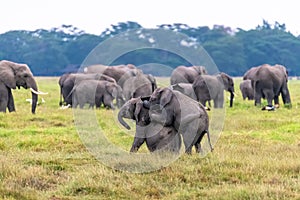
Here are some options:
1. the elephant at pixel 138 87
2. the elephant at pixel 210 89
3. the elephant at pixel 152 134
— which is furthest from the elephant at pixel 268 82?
the elephant at pixel 152 134

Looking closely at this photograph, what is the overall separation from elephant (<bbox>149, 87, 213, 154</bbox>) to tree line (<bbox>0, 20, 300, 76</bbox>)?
51.7 meters

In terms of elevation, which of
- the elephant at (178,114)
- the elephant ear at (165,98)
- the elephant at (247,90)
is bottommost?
the elephant at (247,90)

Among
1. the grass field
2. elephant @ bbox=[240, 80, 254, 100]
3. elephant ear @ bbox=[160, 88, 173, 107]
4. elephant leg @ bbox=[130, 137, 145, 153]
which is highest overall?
elephant ear @ bbox=[160, 88, 173, 107]

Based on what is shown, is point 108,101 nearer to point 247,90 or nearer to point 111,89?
point 111,89

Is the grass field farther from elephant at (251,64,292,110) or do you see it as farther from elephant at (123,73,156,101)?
elephant at (251,64,292,110)

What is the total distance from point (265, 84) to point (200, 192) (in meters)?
14.3

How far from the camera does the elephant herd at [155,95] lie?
30.4 feet

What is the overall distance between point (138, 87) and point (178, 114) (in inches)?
411

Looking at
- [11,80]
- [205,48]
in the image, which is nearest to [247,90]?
[11,80]

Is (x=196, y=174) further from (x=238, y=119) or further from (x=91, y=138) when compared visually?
(x=238, y=119)

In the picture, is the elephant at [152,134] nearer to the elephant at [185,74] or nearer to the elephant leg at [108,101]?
the elephant leg at [108,101]

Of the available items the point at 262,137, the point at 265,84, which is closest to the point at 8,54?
the point at 265,84

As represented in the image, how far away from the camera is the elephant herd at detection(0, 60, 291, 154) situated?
9273 mm

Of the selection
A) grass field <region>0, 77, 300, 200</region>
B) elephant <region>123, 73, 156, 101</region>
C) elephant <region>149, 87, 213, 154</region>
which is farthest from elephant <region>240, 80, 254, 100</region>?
elephant <region>149, 87, 213, 154</region>
